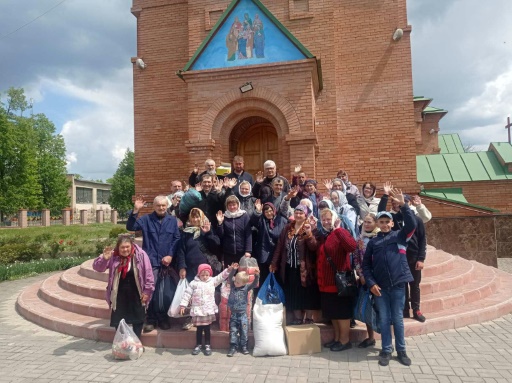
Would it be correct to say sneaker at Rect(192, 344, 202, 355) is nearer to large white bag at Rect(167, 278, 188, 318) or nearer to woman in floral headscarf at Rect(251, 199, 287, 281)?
large white bag at Rect(167, 278, 188, 318)

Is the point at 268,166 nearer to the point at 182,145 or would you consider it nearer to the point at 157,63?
the point at 182,145

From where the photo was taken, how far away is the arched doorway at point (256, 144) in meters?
10.0

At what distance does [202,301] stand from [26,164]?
39.0 metres

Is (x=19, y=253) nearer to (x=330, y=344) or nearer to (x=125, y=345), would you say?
(x=125, y=345)

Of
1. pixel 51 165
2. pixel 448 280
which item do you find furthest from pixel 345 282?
pixel 51 165

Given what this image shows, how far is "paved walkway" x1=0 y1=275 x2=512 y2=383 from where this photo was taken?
12.4 feet

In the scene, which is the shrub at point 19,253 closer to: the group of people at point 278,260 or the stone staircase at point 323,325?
the stone staircase at point 323,325

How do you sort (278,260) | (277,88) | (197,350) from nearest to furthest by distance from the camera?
(197,350)
(278,260)
(277,88)

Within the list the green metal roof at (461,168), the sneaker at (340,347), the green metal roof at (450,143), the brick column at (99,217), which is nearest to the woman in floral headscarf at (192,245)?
the sneaker at (340,347)

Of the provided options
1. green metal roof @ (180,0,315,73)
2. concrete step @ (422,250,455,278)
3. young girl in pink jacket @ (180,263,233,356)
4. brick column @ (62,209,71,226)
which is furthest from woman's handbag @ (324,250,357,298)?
brick column @ (62,209,71,226)

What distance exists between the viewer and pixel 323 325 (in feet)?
15.8

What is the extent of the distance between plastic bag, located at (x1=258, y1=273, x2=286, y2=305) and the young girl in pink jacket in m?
0.49

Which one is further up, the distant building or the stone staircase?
the distant building

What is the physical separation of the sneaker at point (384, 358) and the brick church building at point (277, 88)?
16.0ft
